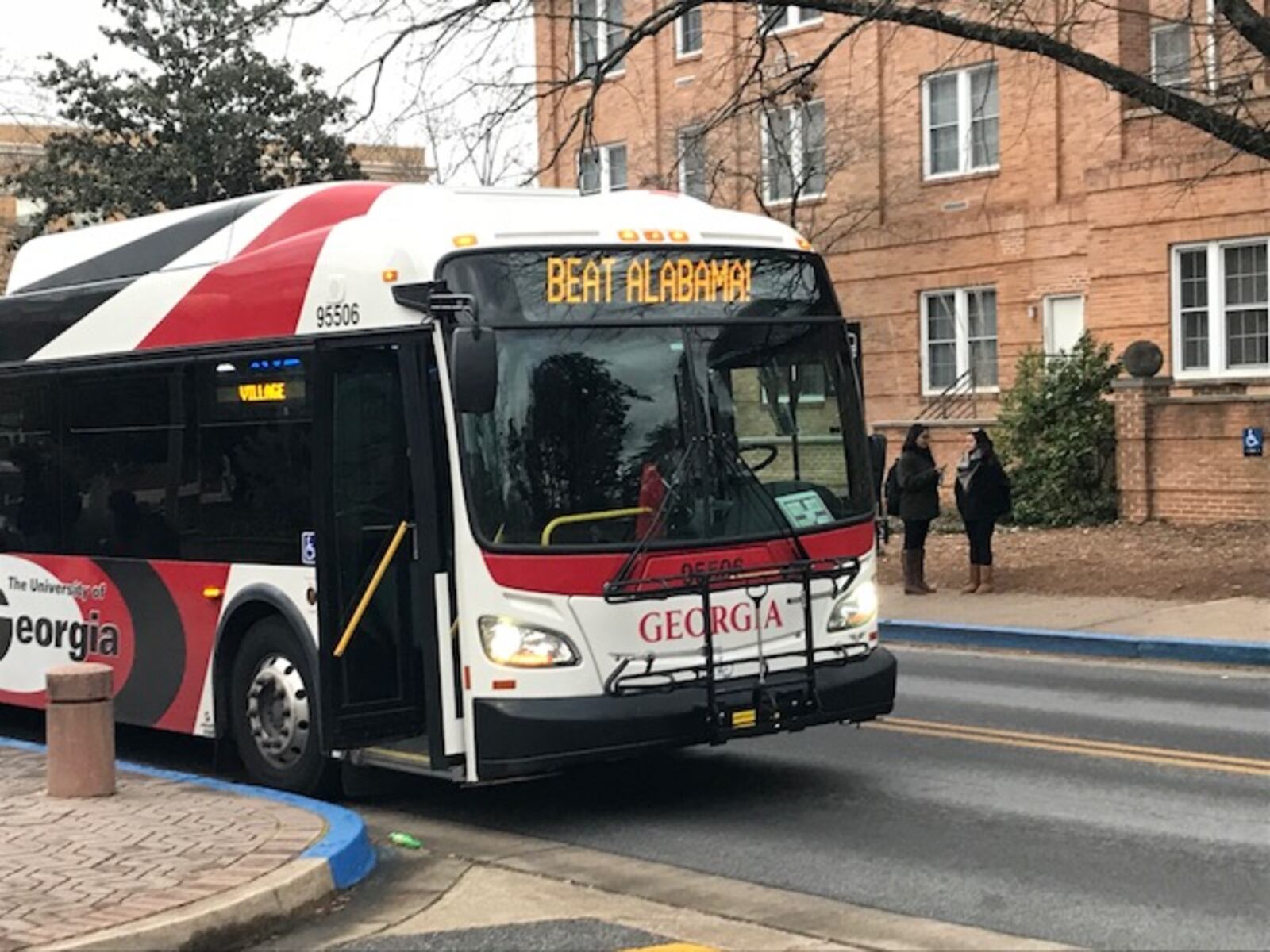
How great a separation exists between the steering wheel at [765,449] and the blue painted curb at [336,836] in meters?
2.61

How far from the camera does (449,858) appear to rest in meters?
7.94

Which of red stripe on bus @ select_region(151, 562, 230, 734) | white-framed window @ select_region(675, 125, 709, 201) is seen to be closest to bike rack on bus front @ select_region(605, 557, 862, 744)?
red stripe on bus @ select_region(151, 562, 230, 734)

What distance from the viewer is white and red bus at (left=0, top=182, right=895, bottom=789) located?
8195mm

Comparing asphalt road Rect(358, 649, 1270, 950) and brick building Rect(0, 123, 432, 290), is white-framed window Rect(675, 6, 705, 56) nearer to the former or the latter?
brick building Rect(0, 123, 432, 290)

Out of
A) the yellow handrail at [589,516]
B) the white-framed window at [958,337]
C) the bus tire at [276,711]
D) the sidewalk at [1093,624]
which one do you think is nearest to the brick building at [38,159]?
the white-framed window at [958,337]

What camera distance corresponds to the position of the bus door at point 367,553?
28.4ft

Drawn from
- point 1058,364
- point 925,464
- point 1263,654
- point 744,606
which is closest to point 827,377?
point 744,606

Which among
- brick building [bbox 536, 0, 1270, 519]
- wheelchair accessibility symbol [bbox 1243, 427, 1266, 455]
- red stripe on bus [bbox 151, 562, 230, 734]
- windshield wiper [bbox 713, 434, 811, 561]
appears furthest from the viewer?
brick building [bbox 536, 0, 1270, 519]

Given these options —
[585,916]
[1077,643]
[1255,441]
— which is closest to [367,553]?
[585,916]

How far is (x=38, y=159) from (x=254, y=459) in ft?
108

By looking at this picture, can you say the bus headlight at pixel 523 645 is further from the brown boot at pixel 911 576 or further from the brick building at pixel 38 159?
the brick building at pixel 38 159

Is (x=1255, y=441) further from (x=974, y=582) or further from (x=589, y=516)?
(x=589, y=516)

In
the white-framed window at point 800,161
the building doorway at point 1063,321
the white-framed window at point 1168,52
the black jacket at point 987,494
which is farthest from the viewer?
the white-framed window at point 800,161

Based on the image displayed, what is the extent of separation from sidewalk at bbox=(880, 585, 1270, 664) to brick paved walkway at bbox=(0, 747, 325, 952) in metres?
8.65
